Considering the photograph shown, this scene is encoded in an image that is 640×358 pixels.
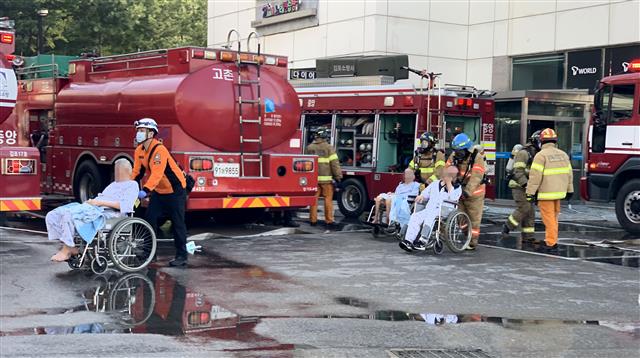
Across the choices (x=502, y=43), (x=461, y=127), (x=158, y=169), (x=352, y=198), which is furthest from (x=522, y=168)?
(x=502, y=43)

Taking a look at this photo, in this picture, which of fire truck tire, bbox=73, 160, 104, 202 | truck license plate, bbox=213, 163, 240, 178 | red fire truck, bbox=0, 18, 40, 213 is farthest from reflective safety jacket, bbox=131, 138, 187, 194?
fire truck tire, bbox=73, 160, 104, 202

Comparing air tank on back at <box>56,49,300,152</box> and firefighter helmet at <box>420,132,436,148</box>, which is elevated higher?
air tank on back at <box>56,49,300,152</box>

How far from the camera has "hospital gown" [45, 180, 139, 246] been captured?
902 centimetres

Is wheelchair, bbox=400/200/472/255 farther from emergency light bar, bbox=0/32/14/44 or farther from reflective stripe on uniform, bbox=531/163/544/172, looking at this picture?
emergency light bar, bbox=0/32/14/44

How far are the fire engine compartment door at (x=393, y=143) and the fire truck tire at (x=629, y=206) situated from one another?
388 cm

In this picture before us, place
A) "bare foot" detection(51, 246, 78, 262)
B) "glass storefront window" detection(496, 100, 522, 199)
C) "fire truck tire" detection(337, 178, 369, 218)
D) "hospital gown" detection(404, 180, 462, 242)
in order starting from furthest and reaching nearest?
"glass storefront window" detection(496, 100, 522, 199) → "fire truck tire" detection(337, 178, 369, 218) → "hospital gown" detection(404, 180, 462, 242) → "bare foot" detection(51, 246, 78, 262)

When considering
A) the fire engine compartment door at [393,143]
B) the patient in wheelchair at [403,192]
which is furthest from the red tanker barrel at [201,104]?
the fire engine compartment door at [393,143]

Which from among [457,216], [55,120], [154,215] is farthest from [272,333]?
[55,120]

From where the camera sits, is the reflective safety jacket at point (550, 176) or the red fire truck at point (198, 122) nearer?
the reflective safety jacket at point (550, 176)

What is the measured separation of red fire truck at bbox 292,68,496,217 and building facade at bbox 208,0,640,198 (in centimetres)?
352

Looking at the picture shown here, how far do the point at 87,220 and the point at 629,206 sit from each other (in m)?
9.69

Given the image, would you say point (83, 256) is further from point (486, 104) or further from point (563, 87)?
point (563, 87)

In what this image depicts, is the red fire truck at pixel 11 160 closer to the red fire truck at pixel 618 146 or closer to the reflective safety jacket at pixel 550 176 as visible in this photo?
the reflective safety jacket at pixel 550 176

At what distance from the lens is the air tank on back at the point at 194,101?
41.0ft
